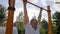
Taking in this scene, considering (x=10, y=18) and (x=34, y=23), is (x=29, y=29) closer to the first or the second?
(x=34, y=23)

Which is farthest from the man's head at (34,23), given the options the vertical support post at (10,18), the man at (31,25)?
the vertical support post at (10,18)

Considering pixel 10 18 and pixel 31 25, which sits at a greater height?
pixel 10 18

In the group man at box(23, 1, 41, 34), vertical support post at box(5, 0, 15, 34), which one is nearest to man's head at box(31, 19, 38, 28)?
man at box(23, 1, 41, 34)

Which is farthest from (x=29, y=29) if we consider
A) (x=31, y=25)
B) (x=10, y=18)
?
(x=10, y=18)

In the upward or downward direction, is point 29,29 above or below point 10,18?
below

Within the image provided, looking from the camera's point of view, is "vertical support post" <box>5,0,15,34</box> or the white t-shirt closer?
"vertical support post" <box>5,0,15,34</box>

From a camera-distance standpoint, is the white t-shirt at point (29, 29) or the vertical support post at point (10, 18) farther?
the white t-shirt at point (29, 29)

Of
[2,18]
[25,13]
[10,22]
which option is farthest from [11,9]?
[2,18]

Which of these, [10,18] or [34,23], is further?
[34,23]

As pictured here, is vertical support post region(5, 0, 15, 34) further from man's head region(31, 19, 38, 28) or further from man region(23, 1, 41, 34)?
man's head region(31, 19, 38, 28)

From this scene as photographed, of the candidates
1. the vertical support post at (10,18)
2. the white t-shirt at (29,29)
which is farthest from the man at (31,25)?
the vertical support post at (10,18)

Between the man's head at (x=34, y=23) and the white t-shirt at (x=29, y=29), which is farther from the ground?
the man's head at (x=34, y=23)

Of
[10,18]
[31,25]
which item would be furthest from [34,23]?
[10,18]

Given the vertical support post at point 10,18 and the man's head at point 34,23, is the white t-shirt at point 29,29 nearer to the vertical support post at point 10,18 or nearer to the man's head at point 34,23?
the man's head at point 34,23
